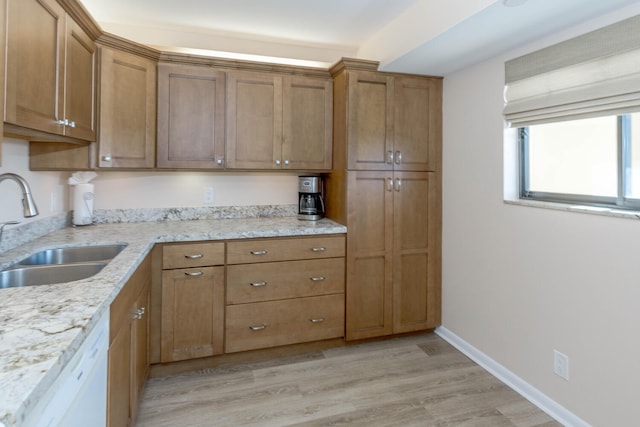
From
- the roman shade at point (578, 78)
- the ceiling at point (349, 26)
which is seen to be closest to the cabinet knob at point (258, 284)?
the ceiling at point (349, 26)

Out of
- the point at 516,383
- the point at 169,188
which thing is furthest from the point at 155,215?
the point at 516,383

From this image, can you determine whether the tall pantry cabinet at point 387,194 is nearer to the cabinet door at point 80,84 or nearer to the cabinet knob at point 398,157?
the cabinet knob at point 398,157

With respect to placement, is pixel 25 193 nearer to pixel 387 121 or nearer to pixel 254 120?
pixel 254 120

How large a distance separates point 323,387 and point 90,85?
2309mm

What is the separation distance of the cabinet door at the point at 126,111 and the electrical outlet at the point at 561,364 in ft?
9.05

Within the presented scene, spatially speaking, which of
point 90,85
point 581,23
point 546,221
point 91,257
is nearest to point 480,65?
point 581,23

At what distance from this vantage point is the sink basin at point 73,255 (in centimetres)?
177

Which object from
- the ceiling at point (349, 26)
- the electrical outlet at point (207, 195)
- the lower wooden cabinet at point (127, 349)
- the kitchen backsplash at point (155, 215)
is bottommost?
the lower wooden cabinet at point (127, 349)

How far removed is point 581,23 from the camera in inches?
69.4

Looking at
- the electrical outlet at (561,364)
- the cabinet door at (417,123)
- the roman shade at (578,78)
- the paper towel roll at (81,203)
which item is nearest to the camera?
the roman shade at (578,78)

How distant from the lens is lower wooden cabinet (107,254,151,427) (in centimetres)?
129

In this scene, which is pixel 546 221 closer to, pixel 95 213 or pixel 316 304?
pixel 316 304

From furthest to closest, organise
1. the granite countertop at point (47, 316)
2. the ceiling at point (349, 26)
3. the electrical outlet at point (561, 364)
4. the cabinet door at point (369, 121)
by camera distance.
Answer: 1. the cabinet door at point (369, 121)
2. the electrical outlet at point (561, 364)
3. the ceiling at point (349, 26)
4. the granite countertop at point (47, 316)

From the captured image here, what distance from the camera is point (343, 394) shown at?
2.11m
